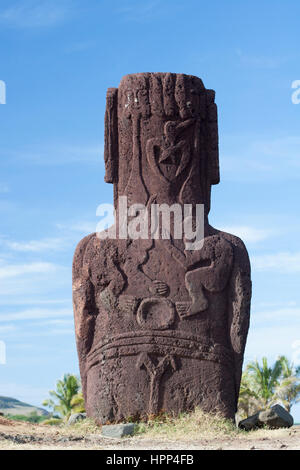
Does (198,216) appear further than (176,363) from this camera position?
Yes

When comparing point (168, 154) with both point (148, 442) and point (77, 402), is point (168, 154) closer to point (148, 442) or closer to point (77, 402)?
point (148, 442)

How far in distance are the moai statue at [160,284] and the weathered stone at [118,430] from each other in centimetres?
51

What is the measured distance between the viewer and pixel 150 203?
11.1 meters

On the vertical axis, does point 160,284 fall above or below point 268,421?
above

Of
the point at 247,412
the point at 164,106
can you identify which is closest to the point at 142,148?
the point at 164,106

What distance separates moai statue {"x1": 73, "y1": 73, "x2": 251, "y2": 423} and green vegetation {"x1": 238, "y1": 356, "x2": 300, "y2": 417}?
1272 cm

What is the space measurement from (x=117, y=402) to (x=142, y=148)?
3.98 metres

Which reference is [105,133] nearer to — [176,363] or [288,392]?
[176,363]

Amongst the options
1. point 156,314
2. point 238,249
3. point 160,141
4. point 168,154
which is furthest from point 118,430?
point 160,141

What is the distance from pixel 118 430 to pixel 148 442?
2.11 feet

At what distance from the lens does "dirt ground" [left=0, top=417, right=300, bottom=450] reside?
28.4 feet

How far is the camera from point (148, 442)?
30.1 ft

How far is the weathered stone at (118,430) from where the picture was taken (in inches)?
379

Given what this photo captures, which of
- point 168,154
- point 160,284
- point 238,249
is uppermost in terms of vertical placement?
point 168,154
